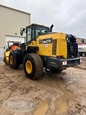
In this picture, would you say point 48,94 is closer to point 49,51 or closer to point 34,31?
point 49,51

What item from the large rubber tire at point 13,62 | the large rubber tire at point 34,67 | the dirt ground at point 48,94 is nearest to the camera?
the dirt ground at point 48,94

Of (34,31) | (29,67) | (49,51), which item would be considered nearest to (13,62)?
(29,67)

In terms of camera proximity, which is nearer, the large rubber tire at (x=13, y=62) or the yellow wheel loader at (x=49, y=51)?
the yellow wheel loader at (x=49, y=51)

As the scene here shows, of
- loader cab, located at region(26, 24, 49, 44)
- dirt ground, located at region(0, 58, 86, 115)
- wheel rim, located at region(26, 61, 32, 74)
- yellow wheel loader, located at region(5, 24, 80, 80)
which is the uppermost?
loader cab, located at region(26, 24, 49, 44)

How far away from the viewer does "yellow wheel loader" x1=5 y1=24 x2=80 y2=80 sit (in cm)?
494

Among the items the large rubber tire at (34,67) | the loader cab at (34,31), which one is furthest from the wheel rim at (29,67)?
the loader cab at (34,31)

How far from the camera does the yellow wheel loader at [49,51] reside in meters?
4.94

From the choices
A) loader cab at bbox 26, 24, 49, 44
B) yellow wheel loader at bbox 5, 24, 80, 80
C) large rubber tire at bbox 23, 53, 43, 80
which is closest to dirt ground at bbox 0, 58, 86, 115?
large rubber tire at bbox 23, 53, 43, 80

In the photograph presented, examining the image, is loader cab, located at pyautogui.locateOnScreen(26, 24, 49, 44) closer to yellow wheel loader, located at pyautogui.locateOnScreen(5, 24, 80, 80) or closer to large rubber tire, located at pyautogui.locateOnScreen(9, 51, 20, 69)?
yellow wheel loader, located at pyautogui.locateOnScreen(5, 24, 80, 80)

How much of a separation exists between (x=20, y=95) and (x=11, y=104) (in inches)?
24.3

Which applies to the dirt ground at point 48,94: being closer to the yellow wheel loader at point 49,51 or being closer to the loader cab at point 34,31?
the yellow wheel loader at point 49,51

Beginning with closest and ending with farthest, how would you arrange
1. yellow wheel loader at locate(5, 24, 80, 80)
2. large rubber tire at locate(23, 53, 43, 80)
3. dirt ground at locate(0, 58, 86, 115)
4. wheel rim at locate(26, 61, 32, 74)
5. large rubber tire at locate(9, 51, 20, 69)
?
dirt ground at locate(0, 58, 86, 115) < yellow wheel loader at locate(5, 24, 80, 80) < large rubber tire at locate(23, 53, 43, 80) < wheel rim at locate(26, 61, 32, 74) < large rubber tire at locate(9, 51, 20, 69)

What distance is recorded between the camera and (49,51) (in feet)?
17.5

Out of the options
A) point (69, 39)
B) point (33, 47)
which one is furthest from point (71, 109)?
point (33, 47)
